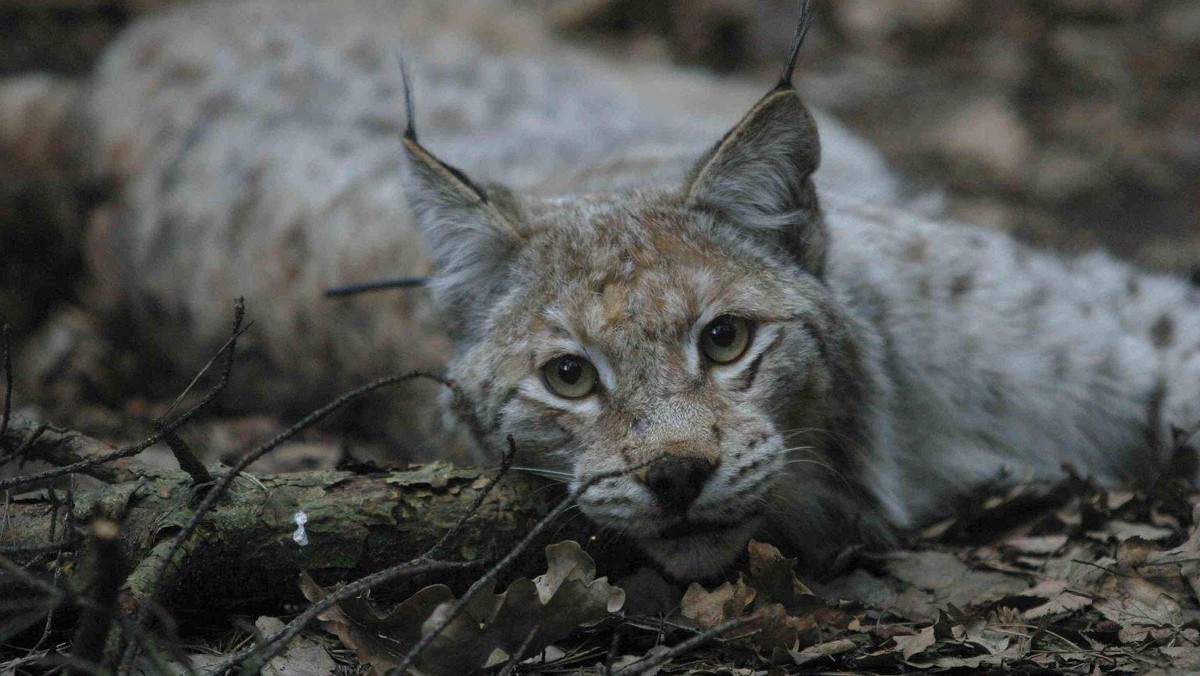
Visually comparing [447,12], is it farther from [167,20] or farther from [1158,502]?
[1158,502]

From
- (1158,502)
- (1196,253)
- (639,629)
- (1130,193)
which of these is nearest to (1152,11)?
(1130,193)

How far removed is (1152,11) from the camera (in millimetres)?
7711

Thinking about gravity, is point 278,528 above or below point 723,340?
below

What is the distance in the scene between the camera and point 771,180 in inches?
143

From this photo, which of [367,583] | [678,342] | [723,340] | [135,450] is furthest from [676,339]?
[135,450]

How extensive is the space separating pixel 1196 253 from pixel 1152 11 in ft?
7.61

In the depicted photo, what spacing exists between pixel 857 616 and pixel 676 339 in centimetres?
90

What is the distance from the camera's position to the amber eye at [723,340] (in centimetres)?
331

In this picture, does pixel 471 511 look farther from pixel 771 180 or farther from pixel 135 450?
pixel 771 180

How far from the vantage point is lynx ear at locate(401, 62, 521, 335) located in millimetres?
3613

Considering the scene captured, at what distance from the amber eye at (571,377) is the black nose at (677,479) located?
18.8 inches

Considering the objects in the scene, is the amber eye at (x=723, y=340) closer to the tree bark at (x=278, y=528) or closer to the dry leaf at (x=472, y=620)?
the tree bark at (x=278, y=528)

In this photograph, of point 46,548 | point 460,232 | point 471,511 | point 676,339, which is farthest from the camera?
point 460,232

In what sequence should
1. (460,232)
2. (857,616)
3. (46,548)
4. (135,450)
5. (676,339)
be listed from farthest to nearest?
(460,232) < (676,339) < (857,616) < (135,450) < (46,548)
